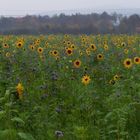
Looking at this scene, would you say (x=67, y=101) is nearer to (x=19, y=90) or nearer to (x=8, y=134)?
(x=19, y=90)

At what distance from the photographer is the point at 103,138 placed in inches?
188

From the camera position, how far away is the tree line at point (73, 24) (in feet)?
99.9

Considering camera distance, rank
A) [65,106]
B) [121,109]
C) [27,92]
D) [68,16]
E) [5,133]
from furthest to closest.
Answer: [68,16], [27,92], [65,106], [121,109], [5,133]

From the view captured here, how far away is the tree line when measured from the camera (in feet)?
99.9

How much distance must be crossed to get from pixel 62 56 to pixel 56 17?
29.4m

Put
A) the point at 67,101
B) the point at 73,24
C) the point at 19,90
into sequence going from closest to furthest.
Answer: the point at 19,90, the point at 67,101, the point at 73,24

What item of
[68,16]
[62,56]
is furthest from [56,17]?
[62,56]

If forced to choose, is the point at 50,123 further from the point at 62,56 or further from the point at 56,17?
the point at 56,17

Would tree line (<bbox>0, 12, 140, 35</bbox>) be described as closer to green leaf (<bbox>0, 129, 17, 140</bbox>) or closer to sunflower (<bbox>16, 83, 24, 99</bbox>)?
sunflower (<bbox>16, 83, 24, 99</bbox>)

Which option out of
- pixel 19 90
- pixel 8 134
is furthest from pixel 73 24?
pixel 8 134

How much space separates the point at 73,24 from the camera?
34.3 meters

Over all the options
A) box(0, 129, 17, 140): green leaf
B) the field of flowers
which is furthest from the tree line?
box(0, 129, 17, 140): green leaf

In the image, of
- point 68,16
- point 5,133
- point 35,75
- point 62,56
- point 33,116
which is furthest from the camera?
point 68,16

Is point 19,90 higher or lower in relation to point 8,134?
higher
